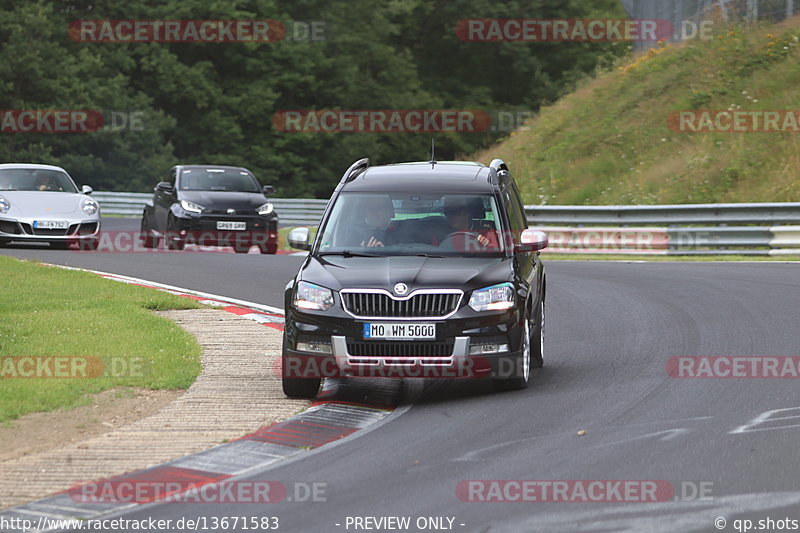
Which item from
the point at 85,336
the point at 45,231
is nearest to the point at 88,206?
the point at 45,231

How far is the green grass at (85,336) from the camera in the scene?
32.1 feet

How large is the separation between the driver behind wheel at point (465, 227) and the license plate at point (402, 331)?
111 cm

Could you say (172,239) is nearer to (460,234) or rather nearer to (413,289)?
(460,234)

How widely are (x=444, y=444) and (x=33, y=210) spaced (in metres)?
16.7

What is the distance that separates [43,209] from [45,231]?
0.39 meters

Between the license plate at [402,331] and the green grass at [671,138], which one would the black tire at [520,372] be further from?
the green grass at [671,138]

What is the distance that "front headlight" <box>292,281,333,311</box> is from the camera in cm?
971

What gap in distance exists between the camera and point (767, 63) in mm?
31641

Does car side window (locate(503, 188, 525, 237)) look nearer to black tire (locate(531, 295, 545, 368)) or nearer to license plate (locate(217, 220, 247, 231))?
black tire (locate(531, 295, 545, 368))

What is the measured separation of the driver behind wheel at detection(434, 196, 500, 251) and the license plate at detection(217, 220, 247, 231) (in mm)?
14376

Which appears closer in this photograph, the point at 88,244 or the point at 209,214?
Result: the point at 88,244

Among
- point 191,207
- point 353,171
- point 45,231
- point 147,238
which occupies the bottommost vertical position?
point 147,238

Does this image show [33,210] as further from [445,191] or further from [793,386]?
[793,386]

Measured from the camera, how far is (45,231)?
2327 centimetres
